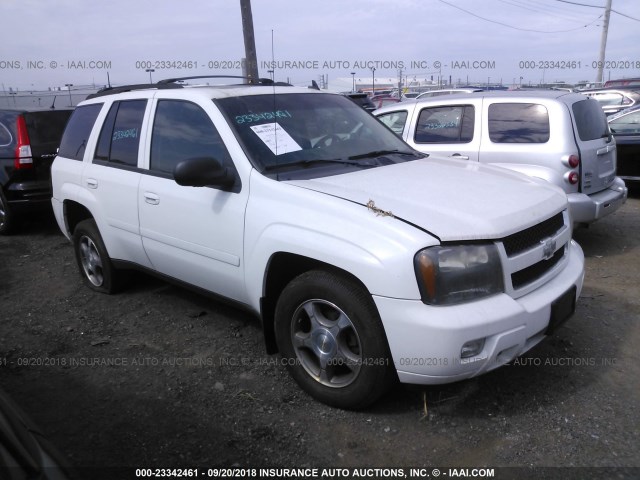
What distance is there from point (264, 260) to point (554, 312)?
1.61 m

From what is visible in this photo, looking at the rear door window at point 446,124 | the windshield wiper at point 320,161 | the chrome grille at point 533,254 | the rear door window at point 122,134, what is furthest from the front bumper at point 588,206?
the rear door window at point 122,134

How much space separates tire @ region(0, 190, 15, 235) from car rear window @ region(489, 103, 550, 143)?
6.16 meters

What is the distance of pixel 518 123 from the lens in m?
5.89

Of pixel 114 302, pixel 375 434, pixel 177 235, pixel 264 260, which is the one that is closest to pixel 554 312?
pixel 375 434

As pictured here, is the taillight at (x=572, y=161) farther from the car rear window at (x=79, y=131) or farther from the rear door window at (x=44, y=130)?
the rear door window at (x=44, y=130)

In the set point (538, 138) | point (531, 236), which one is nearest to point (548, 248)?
point (531, 236)

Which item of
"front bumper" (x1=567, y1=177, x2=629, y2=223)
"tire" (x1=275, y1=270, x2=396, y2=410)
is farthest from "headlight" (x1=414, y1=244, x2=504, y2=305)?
"front bumper" (x1=567, y1=177, x2=629, y2=223)

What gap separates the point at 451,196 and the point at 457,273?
0.59 meters

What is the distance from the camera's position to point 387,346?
271 centimetres

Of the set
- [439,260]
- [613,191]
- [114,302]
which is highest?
[439,260]

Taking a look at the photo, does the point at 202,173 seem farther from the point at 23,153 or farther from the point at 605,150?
the point at 23,153

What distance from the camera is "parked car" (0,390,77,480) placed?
1.48 meters

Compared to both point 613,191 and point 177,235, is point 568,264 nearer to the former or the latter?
point 177,235

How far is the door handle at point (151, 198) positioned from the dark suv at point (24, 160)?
3964 mm
